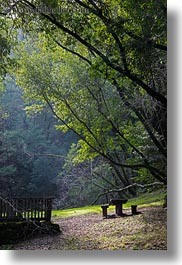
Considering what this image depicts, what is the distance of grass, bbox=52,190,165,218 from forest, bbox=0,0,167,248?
38mm

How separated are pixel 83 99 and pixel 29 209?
96 cm

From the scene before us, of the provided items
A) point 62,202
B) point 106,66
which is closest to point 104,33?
point 106,66

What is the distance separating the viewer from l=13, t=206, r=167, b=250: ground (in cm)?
290

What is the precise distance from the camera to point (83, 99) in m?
3.11

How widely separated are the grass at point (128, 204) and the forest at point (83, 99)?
0.04 meters

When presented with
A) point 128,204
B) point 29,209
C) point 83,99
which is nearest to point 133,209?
point 128,204

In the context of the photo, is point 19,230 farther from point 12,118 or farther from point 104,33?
point 104,33

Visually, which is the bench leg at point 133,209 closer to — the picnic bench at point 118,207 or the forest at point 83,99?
the picnic bench at point 118,207

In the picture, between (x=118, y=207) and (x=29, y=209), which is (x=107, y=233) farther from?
(x=29, y=209)

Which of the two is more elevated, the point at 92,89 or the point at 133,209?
the point at 92,89

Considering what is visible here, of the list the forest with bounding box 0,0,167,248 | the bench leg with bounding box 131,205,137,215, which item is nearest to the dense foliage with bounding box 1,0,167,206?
the forest with bounding box 0,0,167,248

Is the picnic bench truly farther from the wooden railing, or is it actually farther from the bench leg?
the wooden railing

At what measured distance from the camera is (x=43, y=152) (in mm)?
2980

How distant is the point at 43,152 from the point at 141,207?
858mm
